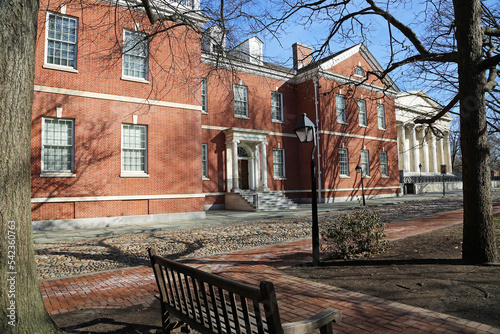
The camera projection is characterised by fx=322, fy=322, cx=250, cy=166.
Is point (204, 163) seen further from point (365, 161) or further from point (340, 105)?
point (365, 161)

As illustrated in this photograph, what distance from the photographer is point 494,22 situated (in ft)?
27.9

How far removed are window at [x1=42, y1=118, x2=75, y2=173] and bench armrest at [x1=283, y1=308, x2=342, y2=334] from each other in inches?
531

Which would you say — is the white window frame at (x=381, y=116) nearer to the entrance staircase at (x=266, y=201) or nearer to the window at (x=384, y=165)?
the window at (x=384, y=165)

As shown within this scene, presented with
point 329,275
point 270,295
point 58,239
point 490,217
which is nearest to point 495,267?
point 490,217

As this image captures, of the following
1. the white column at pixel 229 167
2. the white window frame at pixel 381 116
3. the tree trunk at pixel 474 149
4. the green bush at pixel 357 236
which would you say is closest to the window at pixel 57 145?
the white column at pixel 229 167

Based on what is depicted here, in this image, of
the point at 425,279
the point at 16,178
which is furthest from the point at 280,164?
the point at 16,178

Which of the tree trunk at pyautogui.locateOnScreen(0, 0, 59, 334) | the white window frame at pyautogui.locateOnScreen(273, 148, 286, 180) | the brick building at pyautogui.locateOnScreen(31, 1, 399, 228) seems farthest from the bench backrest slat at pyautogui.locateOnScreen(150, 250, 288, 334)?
the white window frame at pyautogui.locateOnScreen(273, 148, 286, 180)

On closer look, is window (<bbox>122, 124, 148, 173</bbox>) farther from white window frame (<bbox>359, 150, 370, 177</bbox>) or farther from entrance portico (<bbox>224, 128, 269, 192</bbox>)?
white window frame (<bbox>359, 150, 370, 177</bbox>)

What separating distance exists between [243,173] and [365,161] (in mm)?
11487

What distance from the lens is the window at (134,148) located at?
14523 mm

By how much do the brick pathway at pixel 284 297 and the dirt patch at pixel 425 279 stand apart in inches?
10.3

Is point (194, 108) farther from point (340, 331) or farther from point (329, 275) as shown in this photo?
point (340, 331)

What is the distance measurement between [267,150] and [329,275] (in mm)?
18016

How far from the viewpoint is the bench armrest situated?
1.97m
